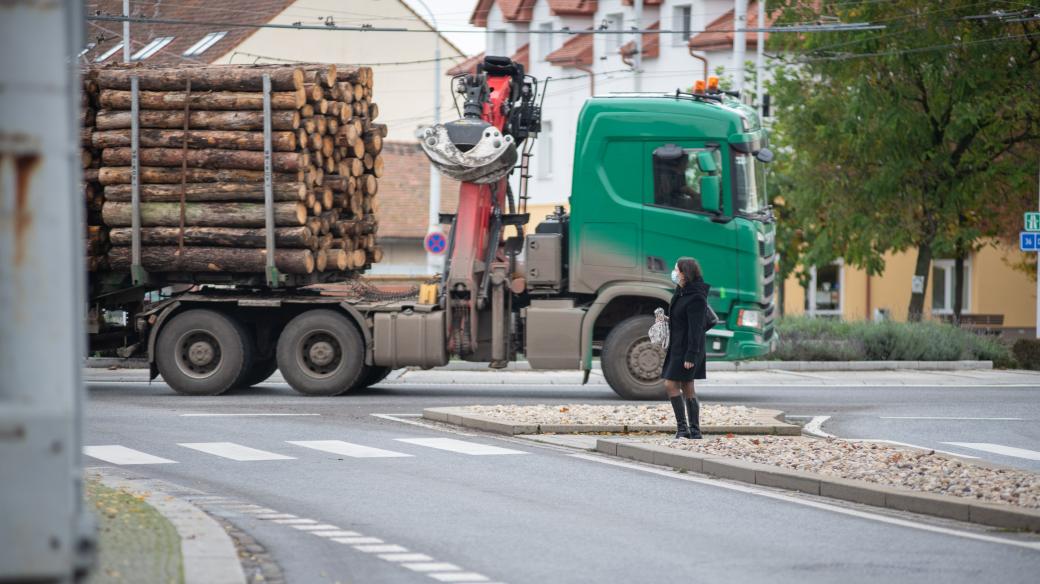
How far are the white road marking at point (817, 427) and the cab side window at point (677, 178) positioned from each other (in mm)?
3150

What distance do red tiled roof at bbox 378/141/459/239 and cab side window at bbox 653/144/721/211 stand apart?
39638 millimetres

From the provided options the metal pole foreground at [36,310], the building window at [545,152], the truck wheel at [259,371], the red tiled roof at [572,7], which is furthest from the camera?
the building window at [545,152]

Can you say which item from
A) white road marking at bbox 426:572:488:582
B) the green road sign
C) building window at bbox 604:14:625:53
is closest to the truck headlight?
the green road sign

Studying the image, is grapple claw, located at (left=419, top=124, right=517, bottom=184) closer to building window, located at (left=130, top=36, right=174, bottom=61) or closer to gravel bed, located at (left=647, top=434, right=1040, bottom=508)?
gravel bed, located at (left=647, top=434, right=1040, bottom=508)

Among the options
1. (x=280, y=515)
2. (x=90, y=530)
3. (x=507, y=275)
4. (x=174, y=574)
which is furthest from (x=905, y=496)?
(x=507, y=275)

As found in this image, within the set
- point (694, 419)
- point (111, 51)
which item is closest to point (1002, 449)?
point (694, 419)

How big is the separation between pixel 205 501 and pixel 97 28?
2182cm

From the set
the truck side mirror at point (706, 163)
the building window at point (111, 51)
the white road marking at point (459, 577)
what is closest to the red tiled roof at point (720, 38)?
the building window at point (111, 51)

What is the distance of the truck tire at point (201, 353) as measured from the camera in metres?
21.3

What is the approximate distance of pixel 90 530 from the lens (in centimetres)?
504

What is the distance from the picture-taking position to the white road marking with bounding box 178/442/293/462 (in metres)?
14.4

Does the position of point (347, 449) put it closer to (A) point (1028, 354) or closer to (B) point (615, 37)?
(A) point (1028, 354)

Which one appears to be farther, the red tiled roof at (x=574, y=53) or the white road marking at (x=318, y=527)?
the red tiled roof at (x=574, y=53)

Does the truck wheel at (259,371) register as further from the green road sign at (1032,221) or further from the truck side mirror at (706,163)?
the green road sign at (1032,221)
